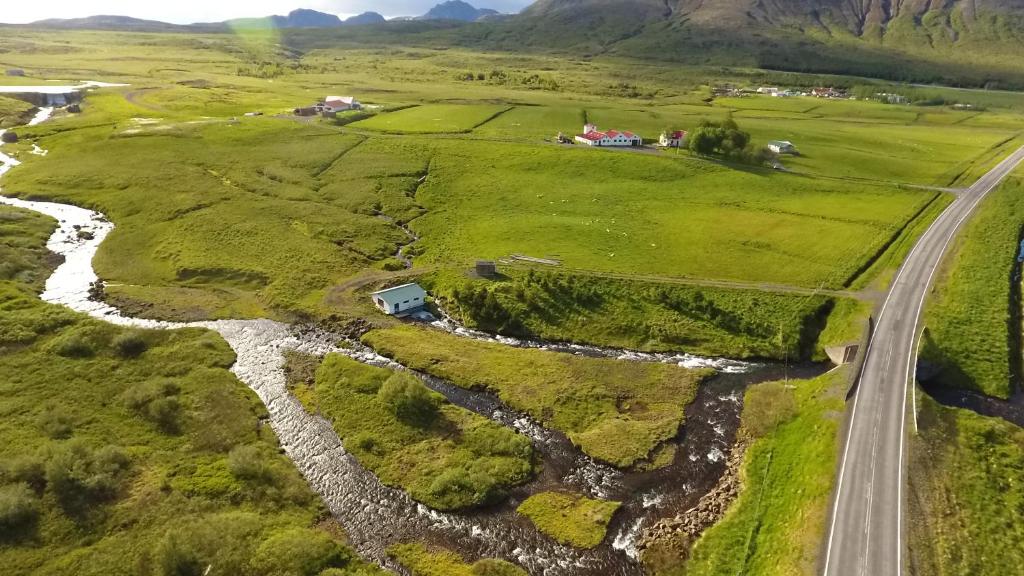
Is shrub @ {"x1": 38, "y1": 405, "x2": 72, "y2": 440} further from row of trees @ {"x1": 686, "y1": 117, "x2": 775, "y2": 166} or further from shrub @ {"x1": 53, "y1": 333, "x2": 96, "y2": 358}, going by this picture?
row of trees @ {"x1": 686, "y1": 117, "x2": 775, "y2": 166}

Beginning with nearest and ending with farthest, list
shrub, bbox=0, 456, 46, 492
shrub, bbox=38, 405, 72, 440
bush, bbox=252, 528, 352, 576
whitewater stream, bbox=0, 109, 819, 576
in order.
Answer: bush, bbox=252, 528, 352, 576 → whitewater stream, bbox=0, 109, 819, 576 → shrub, bbox=0, 456, 46, 492 → shrub, bbox=38, 405, 72, 440

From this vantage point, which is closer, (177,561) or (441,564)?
(177,561)

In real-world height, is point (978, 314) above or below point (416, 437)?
above

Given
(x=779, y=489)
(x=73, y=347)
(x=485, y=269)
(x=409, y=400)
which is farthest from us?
(x=485, y=269)

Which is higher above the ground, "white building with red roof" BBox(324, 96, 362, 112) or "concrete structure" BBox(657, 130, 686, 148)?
"white building with red roof" BBox(324, 96, 362, 112)

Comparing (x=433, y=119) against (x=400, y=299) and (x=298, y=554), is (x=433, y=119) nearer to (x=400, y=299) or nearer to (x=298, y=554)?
A: (x=400, y=299)

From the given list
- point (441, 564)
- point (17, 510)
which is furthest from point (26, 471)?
point (441, 564)

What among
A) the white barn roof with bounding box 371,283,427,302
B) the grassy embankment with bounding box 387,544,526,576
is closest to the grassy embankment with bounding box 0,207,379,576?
the grassy embankment with bounding box 387,544,526,576
